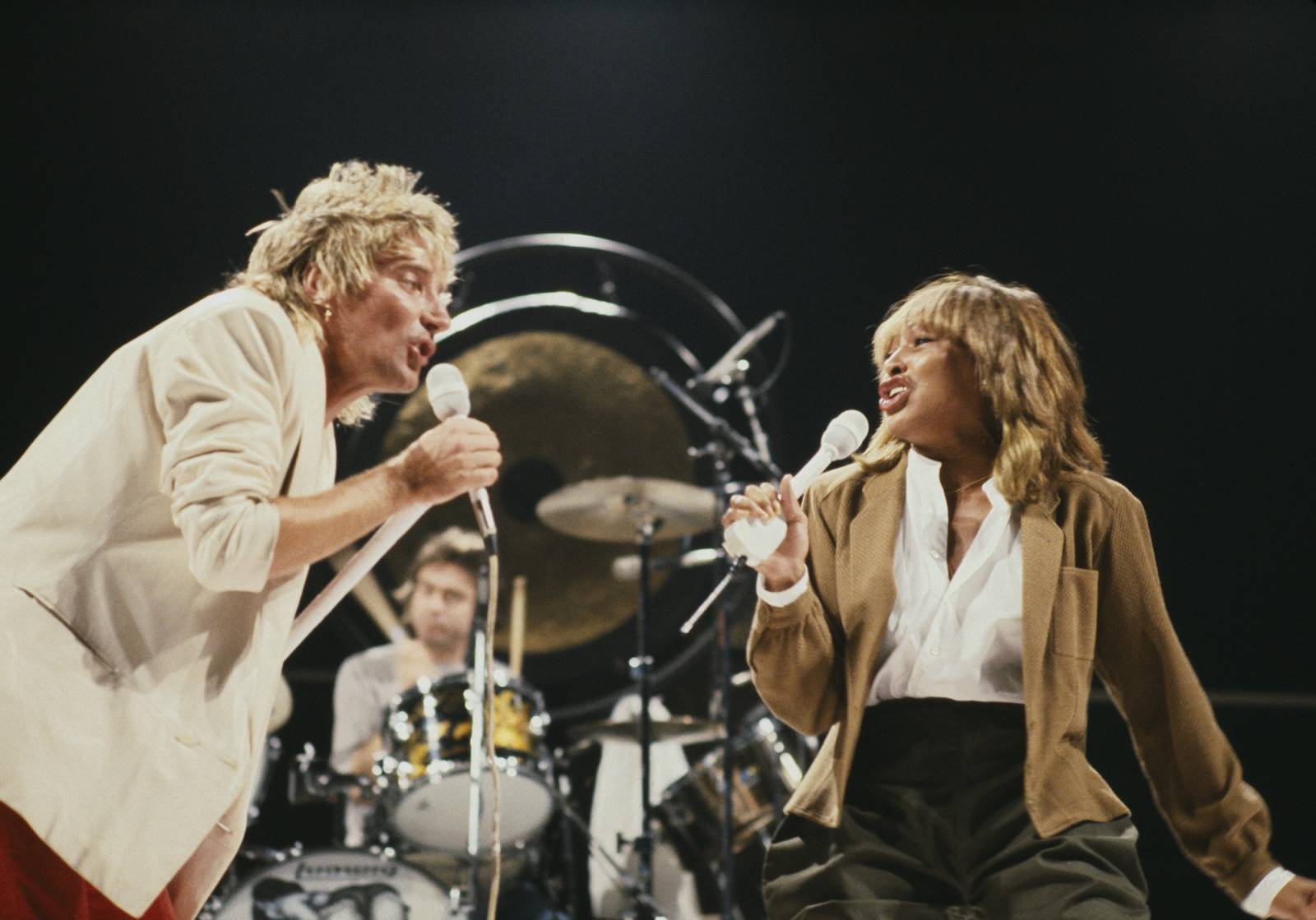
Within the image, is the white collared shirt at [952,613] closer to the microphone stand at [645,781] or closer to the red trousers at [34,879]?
the red trousers at [34,879]

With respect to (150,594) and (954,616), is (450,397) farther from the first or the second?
(954,616)

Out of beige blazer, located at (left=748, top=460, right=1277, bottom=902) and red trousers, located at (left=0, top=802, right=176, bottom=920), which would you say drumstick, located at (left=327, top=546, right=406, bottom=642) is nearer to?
beige blazer, located at (left=748, top=460, right=1277, bottom=902)

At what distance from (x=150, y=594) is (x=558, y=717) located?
4.53 metres

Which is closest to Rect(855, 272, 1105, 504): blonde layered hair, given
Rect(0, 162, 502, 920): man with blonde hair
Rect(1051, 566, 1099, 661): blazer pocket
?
Rect(1051, 566, 1099, 661): blazer pocket

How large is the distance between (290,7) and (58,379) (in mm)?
1806

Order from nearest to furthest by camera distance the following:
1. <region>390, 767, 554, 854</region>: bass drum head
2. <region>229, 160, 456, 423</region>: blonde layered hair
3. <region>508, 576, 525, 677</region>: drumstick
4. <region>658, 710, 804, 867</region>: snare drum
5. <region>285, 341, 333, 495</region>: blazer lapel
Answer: <region>285, 341, 333, 495</region>: blazer lapel
<region>229, 160, 456, 423</region>: blonde layered hair
<region>390, 767, 554, 854</region>: bass drum head
<region>658, 710, 804, 867</region>: snare drum
<region>508, 576, 525, 677</region>: drumstick

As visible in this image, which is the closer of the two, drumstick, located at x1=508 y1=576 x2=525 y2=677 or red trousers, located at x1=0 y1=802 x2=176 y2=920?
red trousers, located at x1=0 y1=802 x2=176 y2=920

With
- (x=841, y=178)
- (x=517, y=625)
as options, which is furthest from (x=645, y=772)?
(x=841, y=178)

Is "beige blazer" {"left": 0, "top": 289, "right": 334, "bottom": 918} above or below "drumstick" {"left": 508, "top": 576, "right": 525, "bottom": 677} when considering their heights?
above

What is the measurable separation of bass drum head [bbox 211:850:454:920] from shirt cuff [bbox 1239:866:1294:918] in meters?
3.09

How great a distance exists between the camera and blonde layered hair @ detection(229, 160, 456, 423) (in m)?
2.35

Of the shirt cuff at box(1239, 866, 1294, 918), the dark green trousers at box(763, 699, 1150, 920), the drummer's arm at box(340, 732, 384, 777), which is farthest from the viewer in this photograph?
the drummer's arm at box(340, 732, 384, 777)

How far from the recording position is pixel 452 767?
4.88 meters

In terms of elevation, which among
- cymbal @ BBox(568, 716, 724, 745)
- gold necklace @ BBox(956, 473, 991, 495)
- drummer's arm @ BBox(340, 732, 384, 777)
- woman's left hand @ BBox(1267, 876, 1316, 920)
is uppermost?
gold necklace @ BBox(956, 473, 991, 495)
